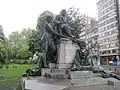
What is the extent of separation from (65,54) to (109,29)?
59.0 metres

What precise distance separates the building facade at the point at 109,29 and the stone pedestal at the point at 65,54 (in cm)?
5323

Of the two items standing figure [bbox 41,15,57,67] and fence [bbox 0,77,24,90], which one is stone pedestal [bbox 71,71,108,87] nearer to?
fence [bbox 0,77,24,90]

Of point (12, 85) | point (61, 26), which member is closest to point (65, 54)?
point (61, 26)

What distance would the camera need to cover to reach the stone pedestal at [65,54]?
11.5 meters

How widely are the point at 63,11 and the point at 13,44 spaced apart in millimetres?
61685

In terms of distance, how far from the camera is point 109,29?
223 ft

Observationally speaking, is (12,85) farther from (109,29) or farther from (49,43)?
(109,29)

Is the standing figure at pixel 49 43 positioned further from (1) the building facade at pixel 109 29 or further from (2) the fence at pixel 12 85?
(1) the building facade at pixel 109 29

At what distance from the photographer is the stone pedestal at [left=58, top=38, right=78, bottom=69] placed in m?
11.5

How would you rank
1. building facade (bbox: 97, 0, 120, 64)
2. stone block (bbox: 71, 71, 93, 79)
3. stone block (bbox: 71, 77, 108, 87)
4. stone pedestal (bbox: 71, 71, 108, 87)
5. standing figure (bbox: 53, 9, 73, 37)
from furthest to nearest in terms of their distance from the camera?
building facade (bbox: 97, 0, 120, 64), standing figure (bbox: 53, 9, 73, 37), stone block (bbox: 71, 71, 93, 79), stone pedestal (bbox: 71, 71, 108, 87), stone block (bbox: 71, 77, 108, 87)

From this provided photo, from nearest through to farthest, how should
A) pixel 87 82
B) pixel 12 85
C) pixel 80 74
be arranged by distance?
pixel 87 82 → pixel 80 74 → pixel 12 85

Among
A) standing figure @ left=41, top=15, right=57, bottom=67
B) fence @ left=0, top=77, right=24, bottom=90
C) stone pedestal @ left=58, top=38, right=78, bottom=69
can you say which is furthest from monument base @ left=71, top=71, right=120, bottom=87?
standing figure @ left=41, top=15, right=57, bottom=67

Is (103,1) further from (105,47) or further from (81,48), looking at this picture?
(81,48)

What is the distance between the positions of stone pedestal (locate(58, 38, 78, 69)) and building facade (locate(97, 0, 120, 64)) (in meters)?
53.2
